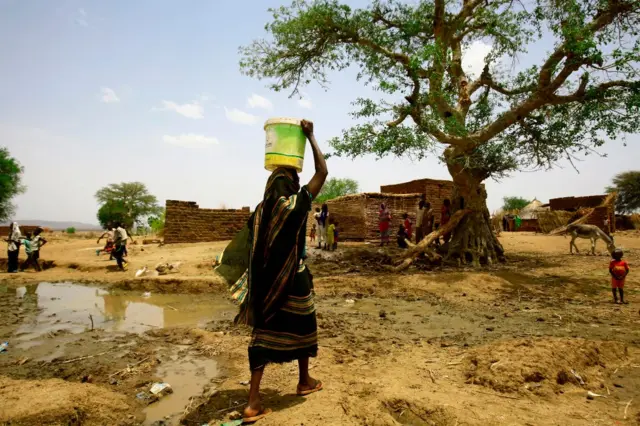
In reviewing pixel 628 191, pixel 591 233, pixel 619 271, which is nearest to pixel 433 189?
pixel 591 233

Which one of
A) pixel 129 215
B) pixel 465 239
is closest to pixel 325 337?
pixel 465 239

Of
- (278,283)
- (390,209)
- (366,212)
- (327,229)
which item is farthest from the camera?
(390,209)

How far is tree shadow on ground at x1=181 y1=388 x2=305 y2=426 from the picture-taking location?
2691 millimetres

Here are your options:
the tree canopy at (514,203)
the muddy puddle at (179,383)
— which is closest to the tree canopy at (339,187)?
the tree canopy at (514,203)

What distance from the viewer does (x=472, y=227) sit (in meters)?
11.4

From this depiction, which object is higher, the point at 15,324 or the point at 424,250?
the point at 424,250

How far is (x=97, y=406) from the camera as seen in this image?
284 cm

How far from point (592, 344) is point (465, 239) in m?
7.55

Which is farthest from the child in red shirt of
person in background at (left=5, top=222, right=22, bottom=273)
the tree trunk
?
person in background at (left=5, top=222, right=22, bottom=273)

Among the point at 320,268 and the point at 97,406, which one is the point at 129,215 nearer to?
the point at 320,268

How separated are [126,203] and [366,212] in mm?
40841

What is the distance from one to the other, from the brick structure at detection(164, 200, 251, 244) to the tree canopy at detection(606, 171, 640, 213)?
33.0 m

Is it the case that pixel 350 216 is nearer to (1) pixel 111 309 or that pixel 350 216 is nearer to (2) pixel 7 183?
(1) pixel 111 309

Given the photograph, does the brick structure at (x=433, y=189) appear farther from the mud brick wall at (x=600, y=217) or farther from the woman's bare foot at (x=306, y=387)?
the woman's bare foot at (x=306, y=387)
